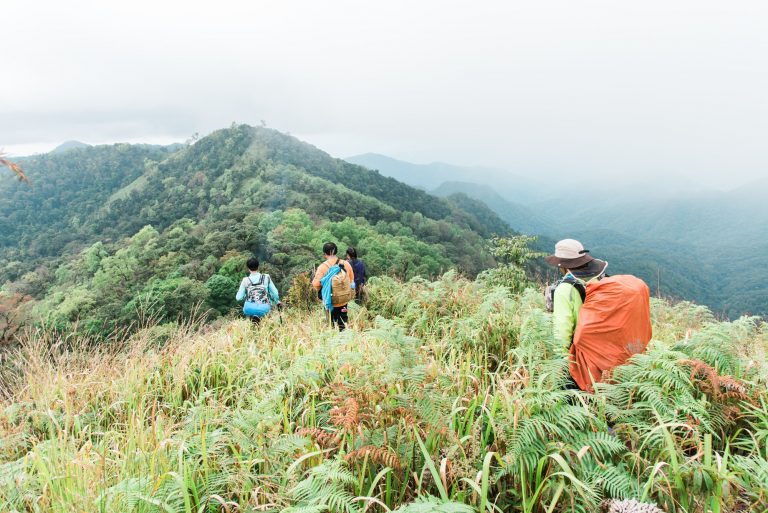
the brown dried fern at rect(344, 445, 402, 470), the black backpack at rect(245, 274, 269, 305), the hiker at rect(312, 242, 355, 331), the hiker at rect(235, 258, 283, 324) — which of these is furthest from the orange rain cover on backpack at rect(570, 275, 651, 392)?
the black backpack at rect(245, 274, 269, 305)

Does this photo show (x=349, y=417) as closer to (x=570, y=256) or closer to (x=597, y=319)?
(x=597, y=319)

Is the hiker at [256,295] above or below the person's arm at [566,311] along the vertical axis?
below

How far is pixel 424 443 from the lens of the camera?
2.23 m

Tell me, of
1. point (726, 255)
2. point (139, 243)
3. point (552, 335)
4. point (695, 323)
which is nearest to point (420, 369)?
point (552, 335)

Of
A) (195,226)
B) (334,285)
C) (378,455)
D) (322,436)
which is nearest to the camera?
(378,455)

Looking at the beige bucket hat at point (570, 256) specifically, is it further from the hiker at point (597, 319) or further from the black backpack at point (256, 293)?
the black backpack at point (256, 293)

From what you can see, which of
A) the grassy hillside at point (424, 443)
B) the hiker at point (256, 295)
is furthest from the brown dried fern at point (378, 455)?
the hiker at point (256, 295)

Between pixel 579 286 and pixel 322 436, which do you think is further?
pixel 579 286

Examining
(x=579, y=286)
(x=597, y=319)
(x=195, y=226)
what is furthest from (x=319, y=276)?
(x=195, y=226)

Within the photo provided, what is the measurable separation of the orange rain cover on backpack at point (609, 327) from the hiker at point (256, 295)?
163 inches

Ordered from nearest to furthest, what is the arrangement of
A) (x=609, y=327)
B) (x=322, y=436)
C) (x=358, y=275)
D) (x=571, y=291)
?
(x=322, y=436)
(x=609, y=327)
(x=571, y=291)
(x=358, y=275)

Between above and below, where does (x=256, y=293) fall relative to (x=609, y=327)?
below

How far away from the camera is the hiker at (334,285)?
18.0 ft

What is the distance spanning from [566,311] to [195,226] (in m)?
57.1
